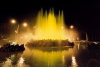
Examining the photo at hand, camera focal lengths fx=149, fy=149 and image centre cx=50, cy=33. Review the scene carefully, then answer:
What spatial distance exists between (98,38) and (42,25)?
36.5 m

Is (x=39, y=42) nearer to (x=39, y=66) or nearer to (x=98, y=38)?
(x=39, y=66)

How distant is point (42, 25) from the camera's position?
48.8 metres

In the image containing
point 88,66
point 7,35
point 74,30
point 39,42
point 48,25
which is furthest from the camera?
point 74,30

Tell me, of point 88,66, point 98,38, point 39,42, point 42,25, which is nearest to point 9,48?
point 39,42

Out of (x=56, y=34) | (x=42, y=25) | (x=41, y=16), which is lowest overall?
(x=56, y=34)

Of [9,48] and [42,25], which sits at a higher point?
[42,25]

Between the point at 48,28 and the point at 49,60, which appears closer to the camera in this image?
the point at 49,60

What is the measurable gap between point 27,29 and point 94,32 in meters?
36.2

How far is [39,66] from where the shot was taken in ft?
43.8

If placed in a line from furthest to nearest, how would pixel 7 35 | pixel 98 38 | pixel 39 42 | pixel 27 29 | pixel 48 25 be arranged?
pixel 27 29, pixel 98 38, pixel 7 35, pixel 48 25, pixel 39 42

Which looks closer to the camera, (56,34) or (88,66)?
(88,66)

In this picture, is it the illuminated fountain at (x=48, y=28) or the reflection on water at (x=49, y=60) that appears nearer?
the reflection on water at (x=49, y=60)

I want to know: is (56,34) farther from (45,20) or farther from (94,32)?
(94,32)

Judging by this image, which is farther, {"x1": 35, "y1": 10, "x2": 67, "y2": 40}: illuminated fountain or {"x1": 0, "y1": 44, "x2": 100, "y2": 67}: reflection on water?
{"x1": 35, "y1": 10, "x2": 67, "y2": 40}: illuminated fountain
